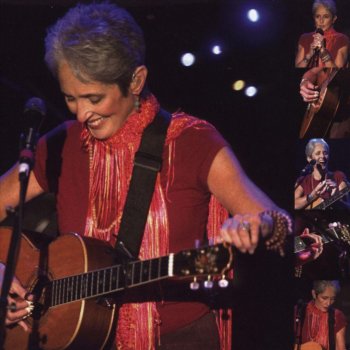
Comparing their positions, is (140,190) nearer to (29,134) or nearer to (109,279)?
(109,279)

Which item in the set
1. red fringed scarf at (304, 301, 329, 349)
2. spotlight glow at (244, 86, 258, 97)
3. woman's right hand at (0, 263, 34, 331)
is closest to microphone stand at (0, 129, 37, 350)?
woman's right hand at (0, 263, 34, 331)

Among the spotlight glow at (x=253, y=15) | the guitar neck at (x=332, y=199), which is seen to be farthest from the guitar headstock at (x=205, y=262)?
the guitar neck at (x=332, y=199)

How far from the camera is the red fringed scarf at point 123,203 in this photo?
2.58 metres

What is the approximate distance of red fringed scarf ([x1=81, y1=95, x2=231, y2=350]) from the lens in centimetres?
258

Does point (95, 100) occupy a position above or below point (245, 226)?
above

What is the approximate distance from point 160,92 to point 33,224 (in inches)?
41.8

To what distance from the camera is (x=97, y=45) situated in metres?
2.62

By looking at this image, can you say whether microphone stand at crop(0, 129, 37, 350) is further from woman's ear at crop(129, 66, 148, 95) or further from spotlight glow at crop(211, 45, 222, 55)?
spotlight glow at crop(211, 45, 222, 55)

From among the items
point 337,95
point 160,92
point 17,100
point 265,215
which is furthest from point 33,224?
point 265,215

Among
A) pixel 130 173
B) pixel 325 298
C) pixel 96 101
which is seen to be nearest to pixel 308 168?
pixel 325 298

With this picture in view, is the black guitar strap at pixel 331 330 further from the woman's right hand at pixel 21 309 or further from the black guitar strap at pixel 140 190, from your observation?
the woman's right hand at pixel 21 309

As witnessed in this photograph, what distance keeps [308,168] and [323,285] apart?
65 cm

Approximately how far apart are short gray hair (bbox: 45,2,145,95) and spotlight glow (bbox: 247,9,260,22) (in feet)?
3.48

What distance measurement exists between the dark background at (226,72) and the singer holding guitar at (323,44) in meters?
0.04
